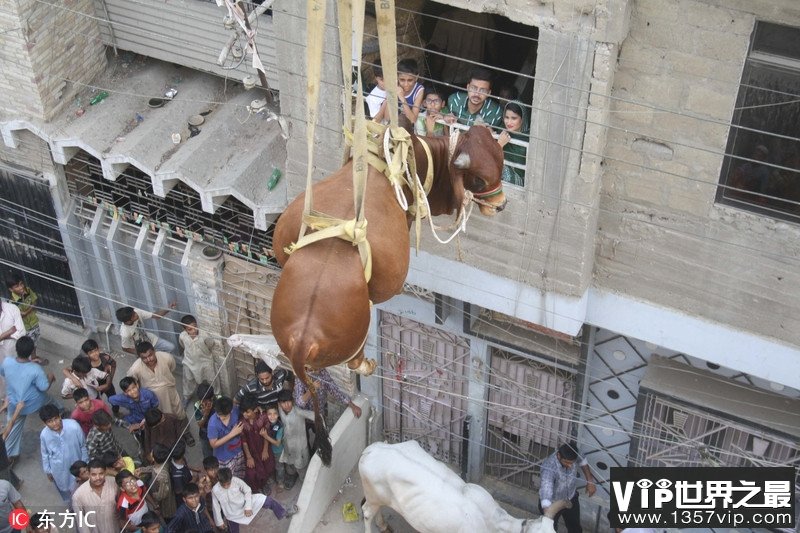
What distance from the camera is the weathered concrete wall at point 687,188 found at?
7.21m

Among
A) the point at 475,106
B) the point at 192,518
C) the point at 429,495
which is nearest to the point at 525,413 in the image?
the point at 429,495

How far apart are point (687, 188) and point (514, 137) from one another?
136cm

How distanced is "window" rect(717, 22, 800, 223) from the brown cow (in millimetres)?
2161

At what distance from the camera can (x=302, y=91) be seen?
888 cm

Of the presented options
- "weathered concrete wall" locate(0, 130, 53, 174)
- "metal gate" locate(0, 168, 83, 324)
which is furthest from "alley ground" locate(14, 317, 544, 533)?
"weathered concrete wall" locate(0, 130, 53, 174)

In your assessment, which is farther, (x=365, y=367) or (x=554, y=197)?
(x=554, y=197)

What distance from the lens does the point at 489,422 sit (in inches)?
431

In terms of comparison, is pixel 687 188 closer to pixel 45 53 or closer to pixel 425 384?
pixel 425 384

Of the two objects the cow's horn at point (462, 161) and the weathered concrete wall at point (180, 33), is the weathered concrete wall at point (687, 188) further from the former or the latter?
the weathered concrete wall at point (180, 33)

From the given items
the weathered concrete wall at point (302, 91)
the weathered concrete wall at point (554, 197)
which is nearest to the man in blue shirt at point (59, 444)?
the weathered concrete wall at point (302, 91)

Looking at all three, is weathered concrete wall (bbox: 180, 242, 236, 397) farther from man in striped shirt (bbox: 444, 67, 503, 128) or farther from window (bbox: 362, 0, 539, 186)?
man in striped shirt (bbox: 444, 67, 503, 128)

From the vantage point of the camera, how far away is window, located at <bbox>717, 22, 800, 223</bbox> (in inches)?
281

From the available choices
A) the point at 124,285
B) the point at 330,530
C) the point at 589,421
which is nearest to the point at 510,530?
the point at 589,421

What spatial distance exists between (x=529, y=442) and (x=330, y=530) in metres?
2.21
